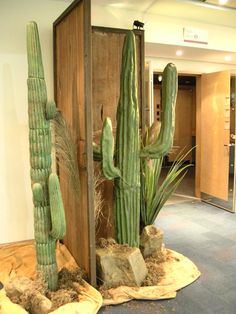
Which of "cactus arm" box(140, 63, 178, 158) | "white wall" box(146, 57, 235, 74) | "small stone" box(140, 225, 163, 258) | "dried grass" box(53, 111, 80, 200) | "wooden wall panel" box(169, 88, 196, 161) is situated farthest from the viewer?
"wooden wall panel" box(169, 88, 196, 161)

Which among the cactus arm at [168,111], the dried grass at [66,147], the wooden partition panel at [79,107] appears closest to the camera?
the wooden partition panel at [79,107]

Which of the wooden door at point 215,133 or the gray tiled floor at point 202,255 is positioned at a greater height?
the wooden door at point 215,133

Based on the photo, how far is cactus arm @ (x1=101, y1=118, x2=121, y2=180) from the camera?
2.30 meters

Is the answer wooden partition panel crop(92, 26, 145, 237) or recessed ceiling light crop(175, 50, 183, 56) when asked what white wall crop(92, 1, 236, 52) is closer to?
recessed ceiling light crop(175, 50, 183, 56)

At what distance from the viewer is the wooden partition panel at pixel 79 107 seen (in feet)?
7.47

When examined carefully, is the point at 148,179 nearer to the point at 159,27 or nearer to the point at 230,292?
the point at 230,292

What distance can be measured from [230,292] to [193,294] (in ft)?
1.01

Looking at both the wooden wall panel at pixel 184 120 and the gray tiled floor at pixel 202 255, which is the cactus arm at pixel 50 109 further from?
the wooden wall panel at pixel 184 120

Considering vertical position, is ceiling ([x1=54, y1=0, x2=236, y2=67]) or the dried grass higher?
ceiling ([x1=54, y1=0, x2=236, y2=67])

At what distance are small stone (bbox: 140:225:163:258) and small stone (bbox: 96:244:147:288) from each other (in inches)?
16.2

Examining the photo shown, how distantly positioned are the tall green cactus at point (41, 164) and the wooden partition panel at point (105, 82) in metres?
0.77

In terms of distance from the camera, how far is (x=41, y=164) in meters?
2.26

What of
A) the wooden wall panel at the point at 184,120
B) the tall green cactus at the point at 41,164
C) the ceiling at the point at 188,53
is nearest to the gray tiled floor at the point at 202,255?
the tall green cactus at the point at 41,164

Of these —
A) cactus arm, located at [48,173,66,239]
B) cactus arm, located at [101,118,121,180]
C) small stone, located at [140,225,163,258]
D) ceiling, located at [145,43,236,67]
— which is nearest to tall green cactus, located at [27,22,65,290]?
cactus arm, located at [48,173,66,239]
